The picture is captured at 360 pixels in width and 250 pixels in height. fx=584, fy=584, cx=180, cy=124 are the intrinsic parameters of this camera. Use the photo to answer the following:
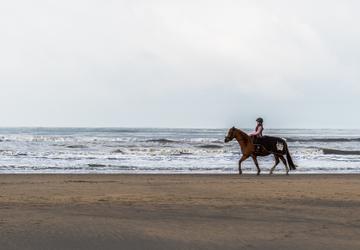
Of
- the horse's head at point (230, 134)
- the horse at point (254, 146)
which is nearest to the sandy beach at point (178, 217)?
the horse at point (254, 146)

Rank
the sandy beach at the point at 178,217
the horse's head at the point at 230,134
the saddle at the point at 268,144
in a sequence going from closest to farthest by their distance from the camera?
the sandy beach at the point at 178,217 → the saddle at the point at 268,144 → the horse's head at the point at 230,134

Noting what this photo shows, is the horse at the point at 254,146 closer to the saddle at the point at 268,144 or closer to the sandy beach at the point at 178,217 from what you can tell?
the saddle at the point at 268,144

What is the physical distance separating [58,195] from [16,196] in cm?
82

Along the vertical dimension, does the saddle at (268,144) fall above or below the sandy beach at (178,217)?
above

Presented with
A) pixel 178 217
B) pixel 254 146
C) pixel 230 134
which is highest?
pixel 230 134

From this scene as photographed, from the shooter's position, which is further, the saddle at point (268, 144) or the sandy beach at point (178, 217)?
the saddle at point (268, 144)

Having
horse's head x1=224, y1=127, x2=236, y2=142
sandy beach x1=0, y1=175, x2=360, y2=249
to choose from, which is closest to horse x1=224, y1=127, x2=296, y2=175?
horse's head x1=224, y1=127, x2=236, y2=142

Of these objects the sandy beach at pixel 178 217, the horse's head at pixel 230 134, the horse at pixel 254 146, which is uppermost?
the horse's head at pixel 230 134

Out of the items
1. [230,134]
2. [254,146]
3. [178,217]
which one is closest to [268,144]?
[254,146]

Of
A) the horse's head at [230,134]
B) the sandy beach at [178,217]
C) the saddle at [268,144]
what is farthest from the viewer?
the horse's head at [230,134]

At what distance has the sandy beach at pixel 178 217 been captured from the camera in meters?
6.59

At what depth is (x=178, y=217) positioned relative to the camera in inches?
333

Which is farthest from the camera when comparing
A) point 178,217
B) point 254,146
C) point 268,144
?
point 268,144

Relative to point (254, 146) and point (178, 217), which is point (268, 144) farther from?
point (178, 217)
